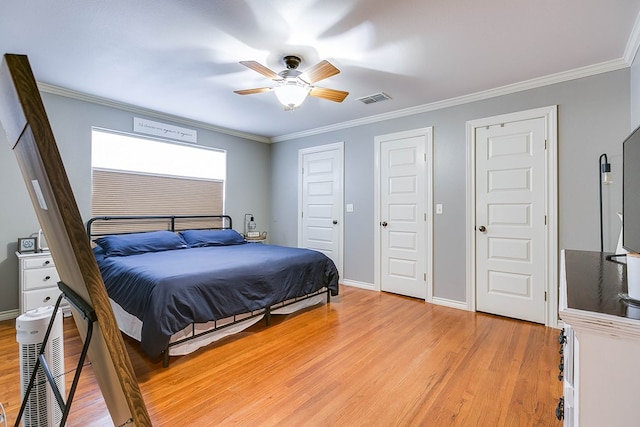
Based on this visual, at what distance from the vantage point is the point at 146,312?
7.03 ft

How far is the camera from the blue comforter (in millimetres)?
2156

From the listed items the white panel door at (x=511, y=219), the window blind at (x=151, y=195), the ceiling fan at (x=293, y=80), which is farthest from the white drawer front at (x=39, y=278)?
the white panel door at (x=511, y=219)

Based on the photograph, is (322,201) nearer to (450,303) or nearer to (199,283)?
(450,303)

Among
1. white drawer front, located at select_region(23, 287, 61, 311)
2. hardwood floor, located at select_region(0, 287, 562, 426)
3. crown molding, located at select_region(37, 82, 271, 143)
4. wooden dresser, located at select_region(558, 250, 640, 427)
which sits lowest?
hardwood floor, located at select_region(0, 287, 562, 426)

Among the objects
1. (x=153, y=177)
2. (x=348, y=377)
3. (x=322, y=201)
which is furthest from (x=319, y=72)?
(x=153, y=177)

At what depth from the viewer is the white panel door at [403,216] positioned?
3885mm

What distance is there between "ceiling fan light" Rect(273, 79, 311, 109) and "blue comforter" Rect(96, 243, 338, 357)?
5.08 ft

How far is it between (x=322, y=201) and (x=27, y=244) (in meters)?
3.60

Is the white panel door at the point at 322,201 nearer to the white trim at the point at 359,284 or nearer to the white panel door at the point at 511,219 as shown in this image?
the white trim at the point at 359,284

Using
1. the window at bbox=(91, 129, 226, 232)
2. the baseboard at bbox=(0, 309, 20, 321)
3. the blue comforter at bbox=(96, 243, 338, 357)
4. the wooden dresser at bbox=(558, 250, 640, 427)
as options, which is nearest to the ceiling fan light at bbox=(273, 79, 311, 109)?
the blue comforter at bbox=(96, 243, 338, 357)

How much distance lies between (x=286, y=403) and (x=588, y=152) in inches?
134

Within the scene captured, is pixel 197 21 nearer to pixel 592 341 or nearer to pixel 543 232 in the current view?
pixel 592 341

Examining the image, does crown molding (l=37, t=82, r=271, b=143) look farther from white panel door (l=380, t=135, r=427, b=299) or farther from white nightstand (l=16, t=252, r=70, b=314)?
white panel door (l=380, t=135, r=427, b=299)

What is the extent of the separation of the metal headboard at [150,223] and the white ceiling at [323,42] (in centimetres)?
152
